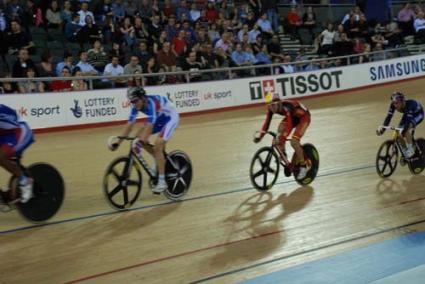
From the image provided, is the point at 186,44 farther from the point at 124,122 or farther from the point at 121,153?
the point at 121,153

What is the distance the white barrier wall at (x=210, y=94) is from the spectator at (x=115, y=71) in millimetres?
196

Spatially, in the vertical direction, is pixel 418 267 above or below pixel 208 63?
below

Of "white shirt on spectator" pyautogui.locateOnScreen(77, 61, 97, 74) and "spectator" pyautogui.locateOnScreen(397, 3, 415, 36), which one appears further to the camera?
"spectator" pyautogui.locateOnScreen(397, 3, 415, 36)

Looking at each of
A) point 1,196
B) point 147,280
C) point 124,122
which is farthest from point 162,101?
point 124,122

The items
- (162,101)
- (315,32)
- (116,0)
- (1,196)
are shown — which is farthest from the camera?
(315,32)

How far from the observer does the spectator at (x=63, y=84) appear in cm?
1165

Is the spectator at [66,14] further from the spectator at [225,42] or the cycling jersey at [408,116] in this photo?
the cycling jersey at [408,116]

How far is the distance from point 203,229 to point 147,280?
1425mm

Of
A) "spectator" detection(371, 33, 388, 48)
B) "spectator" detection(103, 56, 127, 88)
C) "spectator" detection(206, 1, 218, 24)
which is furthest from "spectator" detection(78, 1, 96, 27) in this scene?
"spectator" detection(371, 33, 388, 48)

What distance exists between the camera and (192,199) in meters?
6.93

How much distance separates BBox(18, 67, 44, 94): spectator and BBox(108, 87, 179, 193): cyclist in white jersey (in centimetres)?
514

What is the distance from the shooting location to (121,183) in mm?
6172

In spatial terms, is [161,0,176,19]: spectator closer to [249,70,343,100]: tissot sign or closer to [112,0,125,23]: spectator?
[112,0,125,23]: spectator

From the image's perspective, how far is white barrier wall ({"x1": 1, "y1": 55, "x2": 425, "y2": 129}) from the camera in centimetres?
1136
